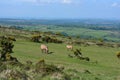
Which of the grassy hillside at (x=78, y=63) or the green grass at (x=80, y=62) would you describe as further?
the green grass at (x=80, y=62)

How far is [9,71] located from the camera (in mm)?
15141

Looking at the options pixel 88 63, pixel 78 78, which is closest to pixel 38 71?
pixel 78 78

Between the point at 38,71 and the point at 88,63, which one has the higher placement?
the point at 38,71

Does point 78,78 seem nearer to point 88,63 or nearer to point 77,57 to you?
point 88,63

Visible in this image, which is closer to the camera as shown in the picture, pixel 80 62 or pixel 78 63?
pixel 78 63

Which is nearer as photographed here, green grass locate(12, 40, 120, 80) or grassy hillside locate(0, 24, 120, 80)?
grassy hillside locate(0, 24, 120, 80)

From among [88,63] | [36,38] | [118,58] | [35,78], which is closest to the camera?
[35,78]

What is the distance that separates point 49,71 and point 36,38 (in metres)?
38.5

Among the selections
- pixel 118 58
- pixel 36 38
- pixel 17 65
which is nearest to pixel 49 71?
pixel 17 65

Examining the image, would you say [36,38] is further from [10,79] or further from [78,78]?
[10,79]

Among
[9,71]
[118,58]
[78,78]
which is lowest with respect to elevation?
[118,58]

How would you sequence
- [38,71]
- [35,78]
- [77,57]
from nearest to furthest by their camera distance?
[35,78]
[38,71]
[77,57]

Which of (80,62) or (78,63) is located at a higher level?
(78,63)

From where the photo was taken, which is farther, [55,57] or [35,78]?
[55,57]
